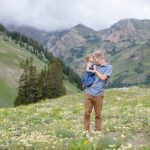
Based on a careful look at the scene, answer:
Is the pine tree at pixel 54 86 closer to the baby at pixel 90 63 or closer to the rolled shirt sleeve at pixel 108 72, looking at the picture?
the baby at pixel 90 63

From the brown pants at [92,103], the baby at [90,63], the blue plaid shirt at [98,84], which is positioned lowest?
the brown pants at [92,103]

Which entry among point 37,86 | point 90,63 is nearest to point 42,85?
point 37,86

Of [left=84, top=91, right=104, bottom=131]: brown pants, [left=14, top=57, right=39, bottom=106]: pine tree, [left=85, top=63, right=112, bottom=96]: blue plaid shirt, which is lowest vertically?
[left=14, top=57, right=39, bottom=106]: pine tree

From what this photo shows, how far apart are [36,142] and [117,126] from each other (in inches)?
257

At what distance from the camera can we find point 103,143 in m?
12.8

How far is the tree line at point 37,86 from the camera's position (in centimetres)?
11481

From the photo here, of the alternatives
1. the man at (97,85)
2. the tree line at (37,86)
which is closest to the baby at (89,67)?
the man at (97,85)

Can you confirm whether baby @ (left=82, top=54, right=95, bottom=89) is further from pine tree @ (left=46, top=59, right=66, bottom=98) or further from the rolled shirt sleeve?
pine tree @ (left=46, top=59, right=66, bottom=98)

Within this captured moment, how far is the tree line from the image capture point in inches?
4520

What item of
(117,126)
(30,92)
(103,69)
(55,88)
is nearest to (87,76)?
(103,69)

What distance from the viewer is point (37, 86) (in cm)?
11875

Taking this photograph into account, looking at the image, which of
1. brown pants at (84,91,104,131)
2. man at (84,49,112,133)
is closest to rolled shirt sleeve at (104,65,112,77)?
man at (84,49,112,133)

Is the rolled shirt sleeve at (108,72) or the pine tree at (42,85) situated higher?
the rolled shirt sleeve at (108,72)

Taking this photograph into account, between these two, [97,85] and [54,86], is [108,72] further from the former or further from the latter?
[54,86]
